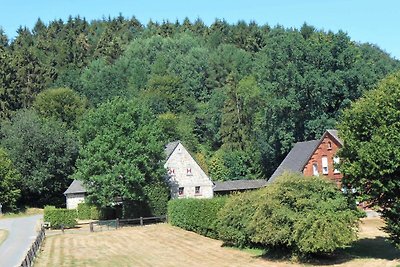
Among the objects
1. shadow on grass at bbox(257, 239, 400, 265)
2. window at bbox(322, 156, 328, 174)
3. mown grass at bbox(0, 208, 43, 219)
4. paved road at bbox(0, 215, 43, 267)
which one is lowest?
shadow on grass at bbox(257, 239, 400, 265)

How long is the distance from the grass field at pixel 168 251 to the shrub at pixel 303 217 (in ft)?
4.01

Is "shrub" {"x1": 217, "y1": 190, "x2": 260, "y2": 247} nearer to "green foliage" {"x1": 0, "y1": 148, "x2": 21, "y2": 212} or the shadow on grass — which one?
the shadow on grass

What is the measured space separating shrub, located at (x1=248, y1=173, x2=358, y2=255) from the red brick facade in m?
25.3

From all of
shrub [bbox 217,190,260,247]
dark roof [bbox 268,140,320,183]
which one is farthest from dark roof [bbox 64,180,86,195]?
shrub [bbox 217,190,260,247]

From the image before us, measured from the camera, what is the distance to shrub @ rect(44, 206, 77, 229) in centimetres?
4900

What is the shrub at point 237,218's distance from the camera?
31.4 meters

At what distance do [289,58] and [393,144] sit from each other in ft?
148

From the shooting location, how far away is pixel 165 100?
93875mm

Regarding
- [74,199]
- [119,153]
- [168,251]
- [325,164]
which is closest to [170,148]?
[119,153]

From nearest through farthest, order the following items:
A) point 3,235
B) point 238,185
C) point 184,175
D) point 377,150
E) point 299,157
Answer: point 377,150, point 3,235, point 184,175, point 299,157, point 238,185

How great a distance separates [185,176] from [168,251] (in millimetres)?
25792

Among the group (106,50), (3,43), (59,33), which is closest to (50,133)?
(106,50)

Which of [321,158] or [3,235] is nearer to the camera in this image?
[3,235]

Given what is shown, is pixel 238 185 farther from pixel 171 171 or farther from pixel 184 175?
pixel 171 171
